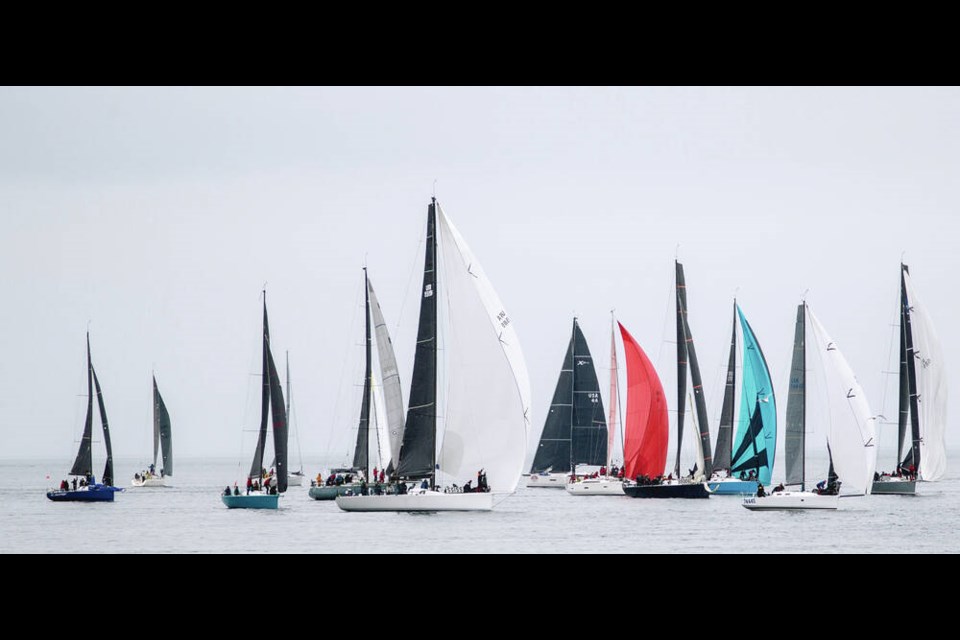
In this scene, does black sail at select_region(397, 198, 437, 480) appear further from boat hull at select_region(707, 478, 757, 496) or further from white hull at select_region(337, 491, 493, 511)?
boat hull at select_region(707, 478, 757, 496)

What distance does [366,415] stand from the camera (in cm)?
3734

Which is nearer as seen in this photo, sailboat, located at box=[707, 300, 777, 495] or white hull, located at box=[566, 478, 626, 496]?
sailboat, located at box=[707, 300, 777, 495]

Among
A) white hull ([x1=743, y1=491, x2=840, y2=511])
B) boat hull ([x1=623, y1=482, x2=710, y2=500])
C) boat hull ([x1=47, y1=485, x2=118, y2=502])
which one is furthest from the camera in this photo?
boat hull ([x1=47, y1=485, x2=118, y2=502])

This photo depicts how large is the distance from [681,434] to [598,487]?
18.3 ft

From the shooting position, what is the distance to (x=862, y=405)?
34406 millimetres

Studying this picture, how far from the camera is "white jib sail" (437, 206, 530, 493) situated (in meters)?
27.9

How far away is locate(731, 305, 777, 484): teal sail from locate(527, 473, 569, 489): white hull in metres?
10.6

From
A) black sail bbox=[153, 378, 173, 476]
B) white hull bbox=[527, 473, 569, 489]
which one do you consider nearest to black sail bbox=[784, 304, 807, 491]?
white hull bbox=[527, 473, 569, 489]

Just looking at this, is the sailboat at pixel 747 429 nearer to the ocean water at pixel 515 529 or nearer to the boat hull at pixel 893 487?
the ocean water at pixel 515 529

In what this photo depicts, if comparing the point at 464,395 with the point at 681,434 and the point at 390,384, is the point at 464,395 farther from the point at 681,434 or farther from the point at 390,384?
the point at 681,434

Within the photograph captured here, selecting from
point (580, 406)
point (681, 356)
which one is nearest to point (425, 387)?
point (681, 356)

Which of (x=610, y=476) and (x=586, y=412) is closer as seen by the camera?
(x=610, y=476)

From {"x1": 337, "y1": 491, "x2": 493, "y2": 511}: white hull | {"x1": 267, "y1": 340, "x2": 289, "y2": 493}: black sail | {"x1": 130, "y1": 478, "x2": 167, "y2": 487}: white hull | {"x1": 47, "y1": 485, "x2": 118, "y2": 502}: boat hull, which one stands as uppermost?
{"x1": 267, "y1": 340, "x2": 289, "y2": 493}: black sail
